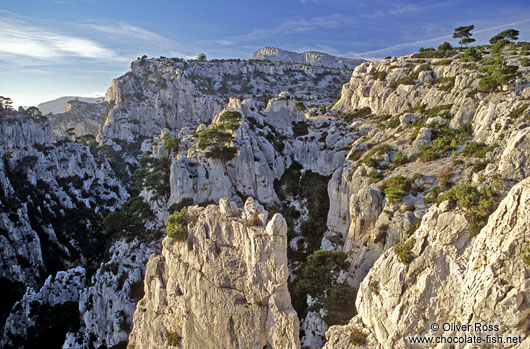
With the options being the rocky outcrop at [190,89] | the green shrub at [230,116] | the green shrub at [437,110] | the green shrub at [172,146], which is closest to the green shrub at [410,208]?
the green shrub at [437,110]

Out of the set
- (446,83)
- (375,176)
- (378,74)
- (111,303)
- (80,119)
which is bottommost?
(111,303)

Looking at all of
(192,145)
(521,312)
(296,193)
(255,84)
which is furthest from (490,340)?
(255,84)

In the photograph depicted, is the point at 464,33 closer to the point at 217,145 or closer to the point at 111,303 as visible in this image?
the point at 217,145

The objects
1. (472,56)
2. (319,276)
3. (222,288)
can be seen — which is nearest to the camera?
(222,288)

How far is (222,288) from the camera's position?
946 inches

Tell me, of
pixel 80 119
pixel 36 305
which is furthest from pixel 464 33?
pixel 80 119

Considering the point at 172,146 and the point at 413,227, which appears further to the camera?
the point at 172,146

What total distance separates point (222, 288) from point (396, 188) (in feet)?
72.2

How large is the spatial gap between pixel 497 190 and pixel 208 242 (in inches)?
829

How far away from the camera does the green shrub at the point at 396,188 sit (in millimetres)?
31891

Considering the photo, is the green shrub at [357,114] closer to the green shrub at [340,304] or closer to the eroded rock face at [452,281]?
the green shrub at [340,304]

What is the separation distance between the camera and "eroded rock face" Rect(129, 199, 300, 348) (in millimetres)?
22281

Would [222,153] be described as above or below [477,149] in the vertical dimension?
above

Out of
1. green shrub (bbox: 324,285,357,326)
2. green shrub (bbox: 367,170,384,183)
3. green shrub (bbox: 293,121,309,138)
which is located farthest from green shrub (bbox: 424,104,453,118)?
green shrub (bbox: 324,285,357,326)
